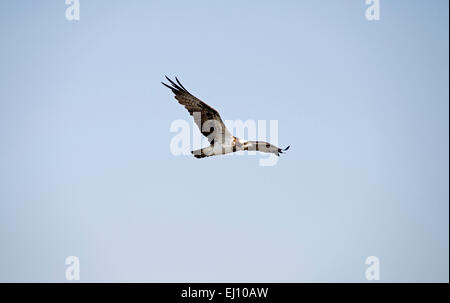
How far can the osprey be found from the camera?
13906 mm

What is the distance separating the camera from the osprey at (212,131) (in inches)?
547

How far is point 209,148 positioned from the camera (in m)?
14.8

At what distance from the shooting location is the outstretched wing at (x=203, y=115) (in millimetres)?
13828

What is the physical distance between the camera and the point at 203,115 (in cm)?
1418

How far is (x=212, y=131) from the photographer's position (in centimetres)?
1450

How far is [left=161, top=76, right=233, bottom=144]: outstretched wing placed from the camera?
13828 mm

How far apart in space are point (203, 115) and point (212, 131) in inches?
24.0
